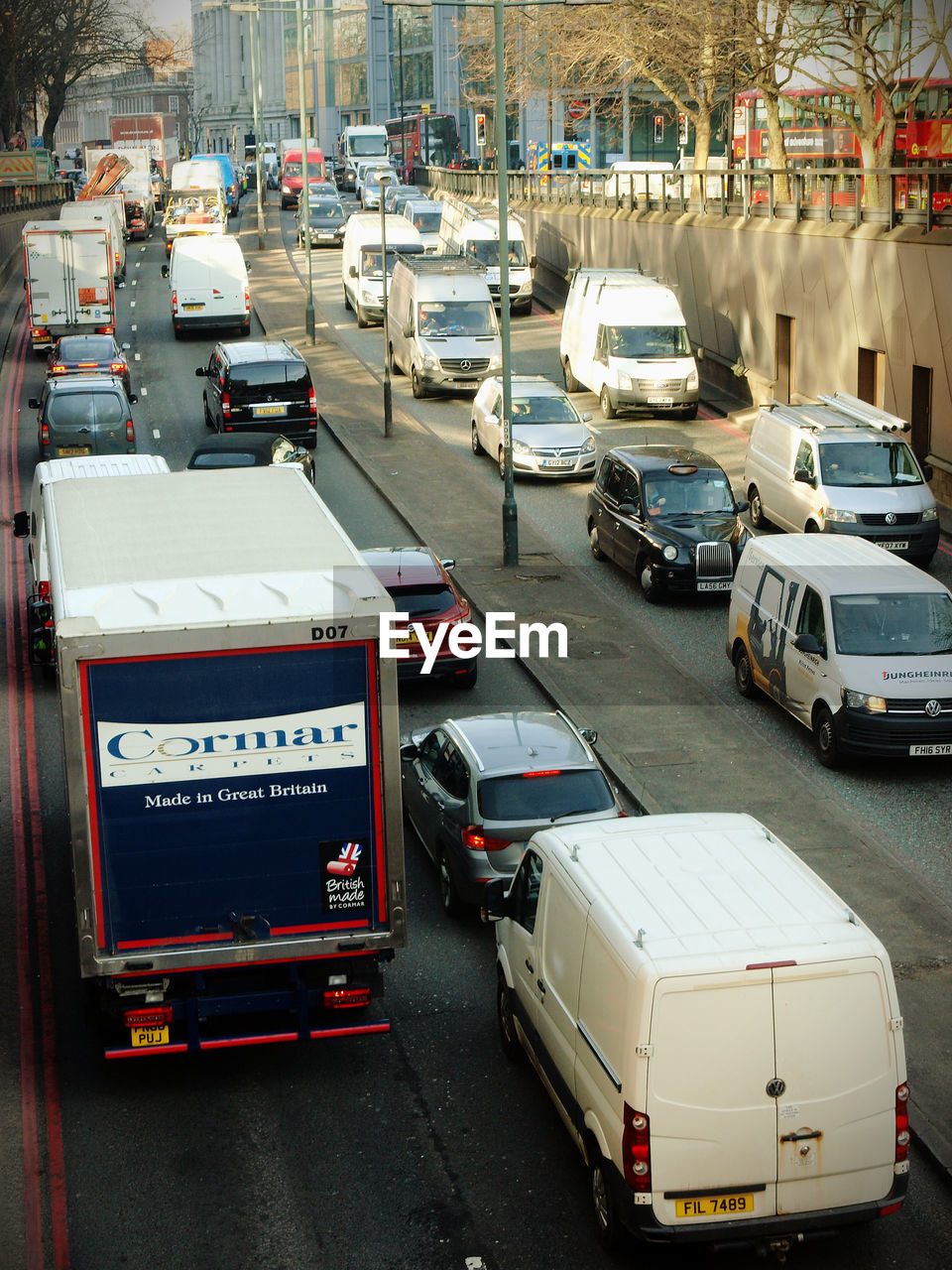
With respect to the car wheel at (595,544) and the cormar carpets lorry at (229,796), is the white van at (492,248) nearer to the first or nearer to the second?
the car wheel at (595,544)

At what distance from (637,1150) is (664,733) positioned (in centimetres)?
964

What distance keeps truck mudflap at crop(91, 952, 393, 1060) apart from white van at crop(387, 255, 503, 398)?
87.0 ft

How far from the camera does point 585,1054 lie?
8469mm

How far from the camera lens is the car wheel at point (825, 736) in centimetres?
1588

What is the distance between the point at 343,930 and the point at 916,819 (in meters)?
7.10

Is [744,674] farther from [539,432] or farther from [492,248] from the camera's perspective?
[492,248]

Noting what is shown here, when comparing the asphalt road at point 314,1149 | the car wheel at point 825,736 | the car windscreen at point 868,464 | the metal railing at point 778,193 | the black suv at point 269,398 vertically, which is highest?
the metal railing at point 778,193

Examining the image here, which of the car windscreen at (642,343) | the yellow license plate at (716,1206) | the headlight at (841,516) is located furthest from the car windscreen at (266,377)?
the yellow license plate at (716,1206)

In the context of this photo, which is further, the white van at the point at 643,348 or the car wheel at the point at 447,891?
the white van at the point at 643,348

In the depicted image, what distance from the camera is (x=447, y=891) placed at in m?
13.1

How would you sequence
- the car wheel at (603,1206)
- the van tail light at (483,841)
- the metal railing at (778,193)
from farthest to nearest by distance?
the metal railing at (778,193) < the van tail light at (483,841) < the car wheel at (603,1206)

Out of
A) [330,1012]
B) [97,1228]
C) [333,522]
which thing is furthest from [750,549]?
[97,1228]

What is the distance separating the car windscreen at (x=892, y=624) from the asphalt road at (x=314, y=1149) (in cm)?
539

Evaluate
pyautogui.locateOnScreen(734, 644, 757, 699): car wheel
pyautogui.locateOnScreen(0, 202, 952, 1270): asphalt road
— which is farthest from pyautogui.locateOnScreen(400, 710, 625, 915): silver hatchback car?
pyautogui.locateOnScreen(734, 644, 757, 699): car wheel
